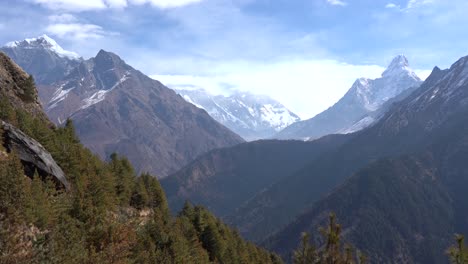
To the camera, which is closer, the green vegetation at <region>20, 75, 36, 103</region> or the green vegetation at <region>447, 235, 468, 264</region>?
the green vegetation at <region>447, 235, 468, 264</region>

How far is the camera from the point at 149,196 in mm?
83812

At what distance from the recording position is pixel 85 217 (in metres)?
43.6

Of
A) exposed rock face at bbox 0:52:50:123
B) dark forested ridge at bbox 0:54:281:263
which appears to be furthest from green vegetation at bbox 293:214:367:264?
exposed rock face at bbox 0:52:50:123

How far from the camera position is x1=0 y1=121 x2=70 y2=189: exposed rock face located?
4525 cm

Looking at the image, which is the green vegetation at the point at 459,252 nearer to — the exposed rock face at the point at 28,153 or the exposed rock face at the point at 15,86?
the exposed rock face at the point at 28,153

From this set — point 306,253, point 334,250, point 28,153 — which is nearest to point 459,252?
point 334,250

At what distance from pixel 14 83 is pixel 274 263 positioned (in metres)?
82.6

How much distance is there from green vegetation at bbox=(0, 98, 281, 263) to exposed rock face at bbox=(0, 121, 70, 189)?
139 centimetres

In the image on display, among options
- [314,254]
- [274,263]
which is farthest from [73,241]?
[274,263]

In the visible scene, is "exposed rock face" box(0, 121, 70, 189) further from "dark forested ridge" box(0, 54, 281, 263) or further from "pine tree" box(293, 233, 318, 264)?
"pine tree" box(293, 233, 318, 264)

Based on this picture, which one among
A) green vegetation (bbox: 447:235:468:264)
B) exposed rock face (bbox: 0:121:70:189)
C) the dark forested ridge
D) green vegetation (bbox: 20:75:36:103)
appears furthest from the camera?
green vegetation (bbox: 20:75:36:103)

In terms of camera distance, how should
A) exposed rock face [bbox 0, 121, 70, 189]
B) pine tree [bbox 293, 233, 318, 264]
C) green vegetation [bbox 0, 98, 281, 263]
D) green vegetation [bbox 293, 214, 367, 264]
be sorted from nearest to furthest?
green vegetation [bbox 0, 98, 281, 263] → green vegetation [bbox 293, 214, 367, 264] → pine tree [bbox 293, 233, 318, 264] → exposed rock face [bbox 0, 121, 70, 189]

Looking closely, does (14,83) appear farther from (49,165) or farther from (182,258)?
(182,258)

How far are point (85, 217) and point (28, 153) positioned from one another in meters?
8.42
